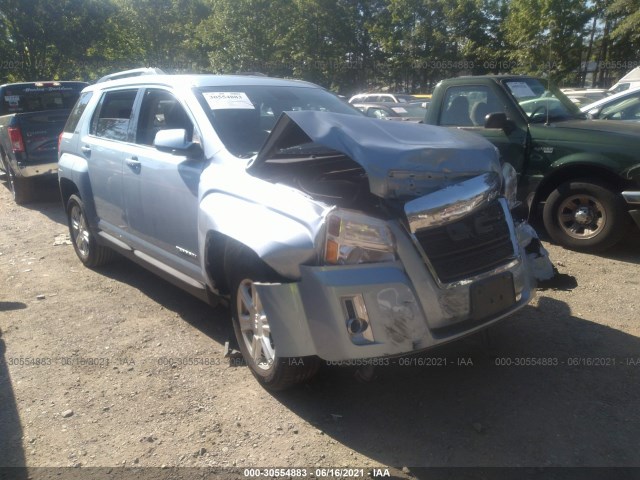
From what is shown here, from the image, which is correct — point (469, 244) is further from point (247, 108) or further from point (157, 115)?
point (157, 115)

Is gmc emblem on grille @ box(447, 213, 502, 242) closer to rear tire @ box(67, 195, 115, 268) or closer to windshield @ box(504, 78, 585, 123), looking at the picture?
windshield @ box(504, 78, 585, 123)

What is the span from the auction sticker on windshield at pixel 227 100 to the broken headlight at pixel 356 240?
1.59 meters

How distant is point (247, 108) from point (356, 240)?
1.72m

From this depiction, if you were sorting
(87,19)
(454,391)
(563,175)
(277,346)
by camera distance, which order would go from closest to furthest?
(277,346) < (454,391) < (563,175) < (87,19)

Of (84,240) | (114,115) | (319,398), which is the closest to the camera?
(319,398)

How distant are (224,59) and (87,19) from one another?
761cm

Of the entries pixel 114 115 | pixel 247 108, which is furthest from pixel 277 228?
pixel 114 115

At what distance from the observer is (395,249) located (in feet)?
8.82

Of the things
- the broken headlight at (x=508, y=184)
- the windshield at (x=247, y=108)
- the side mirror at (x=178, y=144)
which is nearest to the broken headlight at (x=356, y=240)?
the broken headlight at (x=508, y=184)

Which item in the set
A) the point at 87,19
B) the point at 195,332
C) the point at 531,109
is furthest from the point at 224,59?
the point at 195,332

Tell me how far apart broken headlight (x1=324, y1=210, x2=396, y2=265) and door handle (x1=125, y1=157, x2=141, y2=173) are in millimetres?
2278

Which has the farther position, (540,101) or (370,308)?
(540,101)

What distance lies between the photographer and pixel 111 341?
4109 millimetres

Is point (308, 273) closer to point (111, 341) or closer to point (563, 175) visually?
point (111, 341)
